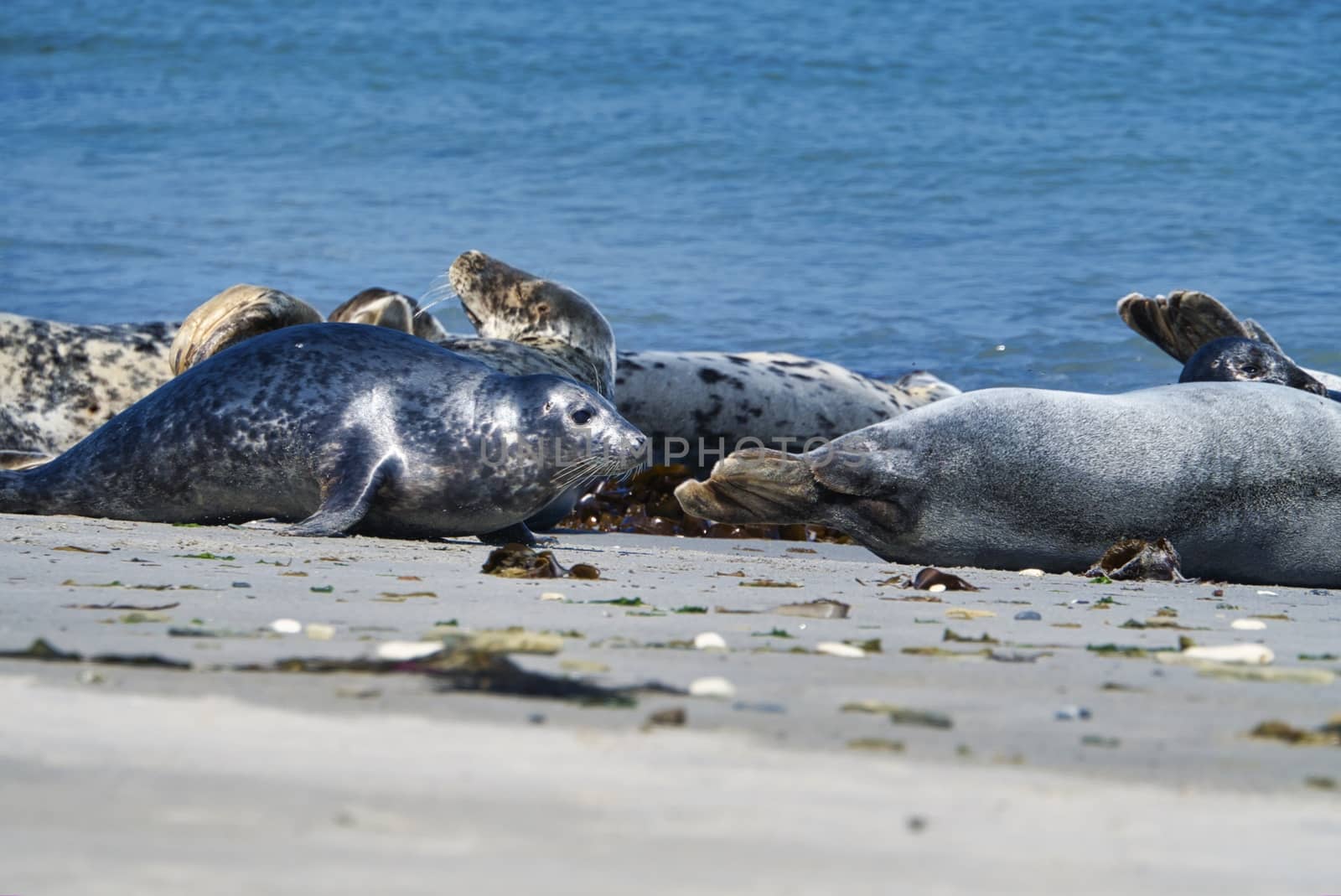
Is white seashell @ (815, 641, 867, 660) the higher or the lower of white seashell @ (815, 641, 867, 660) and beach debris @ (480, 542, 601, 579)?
the higher

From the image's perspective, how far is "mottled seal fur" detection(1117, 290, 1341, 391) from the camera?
7.99m

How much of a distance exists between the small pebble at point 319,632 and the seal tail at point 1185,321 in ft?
20.2

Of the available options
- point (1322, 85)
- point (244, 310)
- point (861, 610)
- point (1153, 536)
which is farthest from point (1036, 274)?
point (861, 610)

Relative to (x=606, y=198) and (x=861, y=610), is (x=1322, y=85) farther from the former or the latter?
(x=861, y=610)

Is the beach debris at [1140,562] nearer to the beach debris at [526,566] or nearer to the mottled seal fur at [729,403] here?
the beach debris at [526,566]

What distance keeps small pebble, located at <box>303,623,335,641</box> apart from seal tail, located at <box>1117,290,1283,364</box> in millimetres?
6165

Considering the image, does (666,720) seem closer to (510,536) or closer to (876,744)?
(876,744)

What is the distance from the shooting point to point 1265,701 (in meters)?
2.18

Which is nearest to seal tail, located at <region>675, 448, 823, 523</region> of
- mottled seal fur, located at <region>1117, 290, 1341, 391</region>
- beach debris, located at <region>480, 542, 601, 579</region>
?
beach debris, located at <region>480, 542, 601, 579</region>

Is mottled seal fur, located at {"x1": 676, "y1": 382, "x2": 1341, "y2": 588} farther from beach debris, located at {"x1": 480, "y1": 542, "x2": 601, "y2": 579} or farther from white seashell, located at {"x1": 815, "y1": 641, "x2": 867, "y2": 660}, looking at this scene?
white seashell, located at {"x1": 815, "y1": 641, "x2": 867, "y2": 660}

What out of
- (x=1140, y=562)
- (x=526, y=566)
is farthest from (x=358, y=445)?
(x=1140, y=562)

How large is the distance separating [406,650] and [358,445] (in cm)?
323

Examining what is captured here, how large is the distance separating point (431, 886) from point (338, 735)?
54 cm

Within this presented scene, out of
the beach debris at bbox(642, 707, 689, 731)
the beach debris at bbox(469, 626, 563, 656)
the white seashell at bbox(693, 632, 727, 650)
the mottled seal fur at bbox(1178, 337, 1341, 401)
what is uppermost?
the beach debris at bbox(642, 707, 689, 731)
